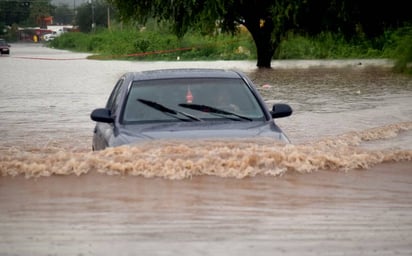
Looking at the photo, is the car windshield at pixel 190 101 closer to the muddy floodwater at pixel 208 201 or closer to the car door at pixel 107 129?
the car door at pixel 107 129

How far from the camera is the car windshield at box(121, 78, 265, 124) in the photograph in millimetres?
7906

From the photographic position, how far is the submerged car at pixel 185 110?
7426mm

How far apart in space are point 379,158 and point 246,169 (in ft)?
4.27

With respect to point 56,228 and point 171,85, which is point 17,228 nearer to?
point 56,228

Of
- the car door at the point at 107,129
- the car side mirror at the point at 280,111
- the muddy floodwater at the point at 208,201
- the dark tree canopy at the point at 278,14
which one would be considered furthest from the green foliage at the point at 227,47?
the muddy floodwater at the point at 208,201

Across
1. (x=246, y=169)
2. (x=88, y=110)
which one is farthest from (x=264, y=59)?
(x=246, y=169)

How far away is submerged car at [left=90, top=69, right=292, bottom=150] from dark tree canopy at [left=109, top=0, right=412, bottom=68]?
23.0 meters

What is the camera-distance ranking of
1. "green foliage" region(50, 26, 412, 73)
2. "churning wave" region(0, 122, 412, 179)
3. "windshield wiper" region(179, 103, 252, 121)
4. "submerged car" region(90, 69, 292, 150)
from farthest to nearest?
"green foliage" region(50, 26, 412, 73), "windshield wiper" region(179, 103, 252, 121), "submerged car" region(90, 69, 292, 150), "churning wave" region(0, 122, 412, 179)

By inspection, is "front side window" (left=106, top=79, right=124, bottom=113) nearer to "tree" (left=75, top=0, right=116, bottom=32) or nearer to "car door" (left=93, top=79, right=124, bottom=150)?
"car door" (left=93, top=79, right=124, bottom=150)

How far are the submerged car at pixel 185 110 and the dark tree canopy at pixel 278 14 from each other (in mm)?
23043

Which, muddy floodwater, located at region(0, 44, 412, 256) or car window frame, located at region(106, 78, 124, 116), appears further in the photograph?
car window frame, located at region(106, 78, 124, 116)

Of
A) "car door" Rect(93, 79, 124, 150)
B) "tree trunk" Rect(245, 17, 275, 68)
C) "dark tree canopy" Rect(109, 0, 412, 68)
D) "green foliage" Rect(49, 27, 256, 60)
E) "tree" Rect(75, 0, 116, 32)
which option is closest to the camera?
"car door" Rect(93, 79, 124, 150)

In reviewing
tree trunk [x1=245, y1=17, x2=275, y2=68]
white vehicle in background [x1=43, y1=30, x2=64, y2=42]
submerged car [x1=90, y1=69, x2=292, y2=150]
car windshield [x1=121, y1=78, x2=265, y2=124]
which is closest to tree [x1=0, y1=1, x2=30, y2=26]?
white vehicle in background [x1=43, y1=30, x2=64, y2=42]

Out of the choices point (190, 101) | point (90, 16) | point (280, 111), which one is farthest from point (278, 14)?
point (90, 16)
